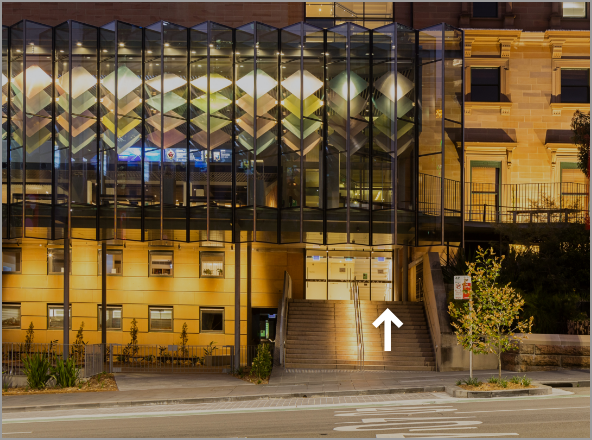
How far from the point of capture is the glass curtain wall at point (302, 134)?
24.8 m

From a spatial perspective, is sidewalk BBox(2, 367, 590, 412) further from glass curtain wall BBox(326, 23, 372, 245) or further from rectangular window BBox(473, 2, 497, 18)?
rectangular window BBox(473, 2, 497, 18)

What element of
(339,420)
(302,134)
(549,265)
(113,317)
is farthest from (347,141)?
(113,317)

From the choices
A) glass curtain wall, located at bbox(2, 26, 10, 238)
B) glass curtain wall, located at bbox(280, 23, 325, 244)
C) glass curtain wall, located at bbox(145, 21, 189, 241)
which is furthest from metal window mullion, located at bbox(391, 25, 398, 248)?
glass curtain wall, located at bbox(2, 26, 10, 238)

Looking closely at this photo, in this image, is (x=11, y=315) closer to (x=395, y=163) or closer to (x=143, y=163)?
(x=143, y=163)

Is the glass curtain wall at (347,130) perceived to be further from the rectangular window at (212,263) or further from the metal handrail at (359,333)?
the rectangular window at (212,263)

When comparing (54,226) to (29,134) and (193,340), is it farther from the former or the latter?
(193,340)

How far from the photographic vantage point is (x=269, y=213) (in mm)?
24844

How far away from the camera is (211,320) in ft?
101

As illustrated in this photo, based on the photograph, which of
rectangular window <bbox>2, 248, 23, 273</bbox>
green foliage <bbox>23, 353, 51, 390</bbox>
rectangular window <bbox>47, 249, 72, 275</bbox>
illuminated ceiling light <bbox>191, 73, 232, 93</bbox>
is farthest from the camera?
rectangular window <bbox>2, 248, 23, 273</bbox>

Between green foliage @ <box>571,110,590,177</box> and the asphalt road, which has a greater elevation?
green foliage @ <box>571,110,590,177</box>

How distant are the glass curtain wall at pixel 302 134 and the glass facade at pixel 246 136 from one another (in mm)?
56

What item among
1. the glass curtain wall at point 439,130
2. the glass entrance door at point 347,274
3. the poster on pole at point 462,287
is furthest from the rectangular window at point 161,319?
the poster on pole at point 462,287

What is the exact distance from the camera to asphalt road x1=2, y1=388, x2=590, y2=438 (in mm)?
11930

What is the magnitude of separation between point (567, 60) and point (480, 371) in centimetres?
1752
